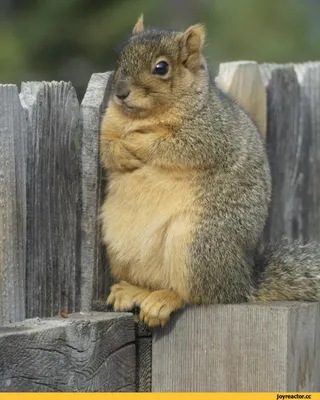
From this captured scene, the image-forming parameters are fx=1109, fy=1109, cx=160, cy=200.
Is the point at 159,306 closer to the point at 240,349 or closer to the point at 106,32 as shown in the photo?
the point at 240,349

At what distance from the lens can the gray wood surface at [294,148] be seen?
4.82 m

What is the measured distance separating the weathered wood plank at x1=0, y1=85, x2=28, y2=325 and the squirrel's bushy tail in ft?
2.93

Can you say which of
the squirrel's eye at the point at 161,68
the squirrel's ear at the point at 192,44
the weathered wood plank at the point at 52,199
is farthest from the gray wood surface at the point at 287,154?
the weathered wood plank at the point at 52,199

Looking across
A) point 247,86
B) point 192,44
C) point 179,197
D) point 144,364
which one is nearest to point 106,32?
point 247,86

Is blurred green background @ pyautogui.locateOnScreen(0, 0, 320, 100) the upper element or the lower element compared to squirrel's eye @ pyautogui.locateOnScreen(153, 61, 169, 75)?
upper

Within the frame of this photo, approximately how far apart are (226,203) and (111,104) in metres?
0.53

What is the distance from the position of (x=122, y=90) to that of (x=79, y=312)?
2.56 ft

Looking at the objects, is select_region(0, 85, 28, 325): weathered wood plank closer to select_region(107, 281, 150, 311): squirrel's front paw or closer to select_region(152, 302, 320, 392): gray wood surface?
select_region(107, 281, 150, 311): squirrel's front paw

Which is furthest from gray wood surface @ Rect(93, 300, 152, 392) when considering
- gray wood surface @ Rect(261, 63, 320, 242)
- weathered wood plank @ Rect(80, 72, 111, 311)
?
gray wood surface @ Rect(261, 63, 320, 242)

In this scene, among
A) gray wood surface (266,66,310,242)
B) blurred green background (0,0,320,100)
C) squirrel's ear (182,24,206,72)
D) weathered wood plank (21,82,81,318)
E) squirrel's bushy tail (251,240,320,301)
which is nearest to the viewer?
weathered wood plank (21,82,81,318)

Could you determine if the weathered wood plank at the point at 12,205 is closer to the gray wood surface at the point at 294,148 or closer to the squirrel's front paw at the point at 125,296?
the squirrel's front paw at the point at 125,296

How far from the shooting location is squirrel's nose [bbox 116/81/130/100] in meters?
3.84

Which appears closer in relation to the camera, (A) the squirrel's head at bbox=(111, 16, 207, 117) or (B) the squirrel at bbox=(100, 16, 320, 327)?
(B) the squirrel at bbox=(100, 16, 320, 327)

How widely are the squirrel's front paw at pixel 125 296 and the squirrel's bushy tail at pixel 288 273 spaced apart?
401 millimetres
